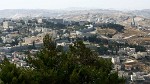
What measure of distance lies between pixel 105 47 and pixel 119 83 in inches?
2287

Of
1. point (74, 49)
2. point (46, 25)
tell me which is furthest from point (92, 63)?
point (46, 25)

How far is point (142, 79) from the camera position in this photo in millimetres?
52438

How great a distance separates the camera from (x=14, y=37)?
9281 cm

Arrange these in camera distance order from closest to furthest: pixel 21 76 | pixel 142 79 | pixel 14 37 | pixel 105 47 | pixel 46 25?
pixel 21 76, pixel 142 79, pixel 105 47, pixel 14 37, pixel 46 25

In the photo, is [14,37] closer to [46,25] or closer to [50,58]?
→ [46,25]

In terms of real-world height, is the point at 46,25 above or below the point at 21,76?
below

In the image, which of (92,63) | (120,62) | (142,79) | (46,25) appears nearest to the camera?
(92,63)

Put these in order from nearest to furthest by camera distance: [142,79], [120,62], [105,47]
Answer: [142,79], [120,62], [105,47]

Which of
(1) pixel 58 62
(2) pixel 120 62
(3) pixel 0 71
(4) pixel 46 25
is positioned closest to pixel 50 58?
(1) pixel 58 62

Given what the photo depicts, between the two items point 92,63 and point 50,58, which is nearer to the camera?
point 50,58

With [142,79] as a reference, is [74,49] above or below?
above

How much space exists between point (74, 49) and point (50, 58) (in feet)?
8.51

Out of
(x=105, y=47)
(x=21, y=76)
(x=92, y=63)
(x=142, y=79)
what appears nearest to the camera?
(x=21, y=76)

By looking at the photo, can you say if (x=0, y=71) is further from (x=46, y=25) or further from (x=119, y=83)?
(x=46, y=25)
